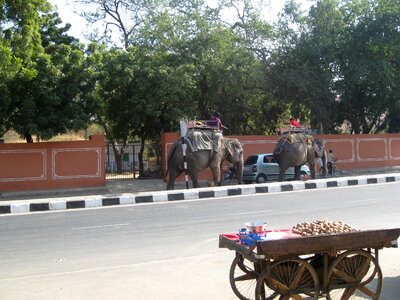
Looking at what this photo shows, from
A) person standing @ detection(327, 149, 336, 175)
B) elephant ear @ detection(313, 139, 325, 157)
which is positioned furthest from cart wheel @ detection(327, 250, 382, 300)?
person standing @ detection(327, 149, 336, 175)

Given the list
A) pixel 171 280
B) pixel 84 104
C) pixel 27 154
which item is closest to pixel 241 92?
pixel 84 104

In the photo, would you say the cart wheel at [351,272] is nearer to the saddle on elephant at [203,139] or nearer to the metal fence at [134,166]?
the saddle on elephant at [203,139]

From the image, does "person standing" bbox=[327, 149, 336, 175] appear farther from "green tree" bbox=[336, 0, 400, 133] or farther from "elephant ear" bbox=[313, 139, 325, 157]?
"green tree" bbox=[336, 0, 400, 133]

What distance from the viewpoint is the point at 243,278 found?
15.7 ft

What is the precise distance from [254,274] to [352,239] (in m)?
1.08

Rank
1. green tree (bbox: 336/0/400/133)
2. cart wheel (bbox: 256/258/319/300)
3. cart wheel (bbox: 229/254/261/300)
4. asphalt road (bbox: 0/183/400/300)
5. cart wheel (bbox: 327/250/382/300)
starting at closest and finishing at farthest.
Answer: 1. cart wheel (bbox: 256/258/319/300)
2. cart wheel (bbox: 327/250/382/300)
3. cart wheel (bbox: 229/254/261/300)
4. asphalt road (bbox: 0/183/400/300)
5. green tree (bbox: 336/0/400/133)

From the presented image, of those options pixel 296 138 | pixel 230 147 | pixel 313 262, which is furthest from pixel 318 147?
pixel 313 262

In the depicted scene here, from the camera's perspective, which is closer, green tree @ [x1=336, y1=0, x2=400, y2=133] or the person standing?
the person standing

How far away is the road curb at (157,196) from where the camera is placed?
11766 mm

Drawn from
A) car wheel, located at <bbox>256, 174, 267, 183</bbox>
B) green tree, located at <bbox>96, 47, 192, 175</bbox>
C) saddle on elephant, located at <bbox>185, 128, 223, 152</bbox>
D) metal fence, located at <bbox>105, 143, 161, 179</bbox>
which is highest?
green tree, located at <bbox>96, 47, 192, 175</bbox>

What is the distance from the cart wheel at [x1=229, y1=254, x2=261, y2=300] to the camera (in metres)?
4.71

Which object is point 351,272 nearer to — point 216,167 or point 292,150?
point 216,167

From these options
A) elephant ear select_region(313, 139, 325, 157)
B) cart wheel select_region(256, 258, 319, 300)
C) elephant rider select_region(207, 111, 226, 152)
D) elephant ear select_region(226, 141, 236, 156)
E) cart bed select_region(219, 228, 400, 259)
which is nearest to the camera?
cart bed select_region(219, 228, 400, 259)

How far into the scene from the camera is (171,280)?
5.68m
